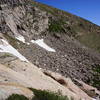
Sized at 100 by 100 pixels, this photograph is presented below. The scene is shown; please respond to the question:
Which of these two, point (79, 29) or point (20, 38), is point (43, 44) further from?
point (79, 29)

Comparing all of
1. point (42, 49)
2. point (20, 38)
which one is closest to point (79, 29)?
point (42, 49)

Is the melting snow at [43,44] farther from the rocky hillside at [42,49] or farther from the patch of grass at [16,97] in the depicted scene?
the patch of grass at [16,97]

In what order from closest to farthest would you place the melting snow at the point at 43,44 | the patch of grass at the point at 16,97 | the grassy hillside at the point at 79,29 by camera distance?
the patch of grass at the point at 16,97
the melting snow at the point at 43,44
the grassy hillside at the point at 79,29

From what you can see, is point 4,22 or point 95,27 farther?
point 95,27

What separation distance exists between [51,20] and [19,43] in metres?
39.8

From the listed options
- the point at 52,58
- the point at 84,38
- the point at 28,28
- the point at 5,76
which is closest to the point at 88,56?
the point at 52,58

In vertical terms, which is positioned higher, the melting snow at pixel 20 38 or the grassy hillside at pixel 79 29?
the grassy hillside at pixel 79 29

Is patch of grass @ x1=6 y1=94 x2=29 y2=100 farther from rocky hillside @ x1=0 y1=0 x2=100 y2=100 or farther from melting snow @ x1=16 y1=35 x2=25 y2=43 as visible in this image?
melting snow @ x1=16 y1=35 x2=25 y2=43

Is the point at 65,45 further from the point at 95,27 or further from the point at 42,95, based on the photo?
the point at 42,95

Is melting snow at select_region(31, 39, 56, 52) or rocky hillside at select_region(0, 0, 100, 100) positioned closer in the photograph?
rocky hillside at select_region(0, 0, 100, 100)

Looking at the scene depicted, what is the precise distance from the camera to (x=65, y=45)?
65000 mm

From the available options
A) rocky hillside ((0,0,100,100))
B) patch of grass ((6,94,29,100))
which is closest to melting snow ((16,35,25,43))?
rocky hillside ((0,0,100,100))

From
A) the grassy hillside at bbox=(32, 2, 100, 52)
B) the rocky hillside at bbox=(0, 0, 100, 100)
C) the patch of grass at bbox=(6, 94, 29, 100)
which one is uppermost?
the grassy hillside at bbox=(32, 2, 100, 52)

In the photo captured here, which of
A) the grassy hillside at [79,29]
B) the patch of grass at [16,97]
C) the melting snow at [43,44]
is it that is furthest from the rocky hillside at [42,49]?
the patch of grass at [16,97]
